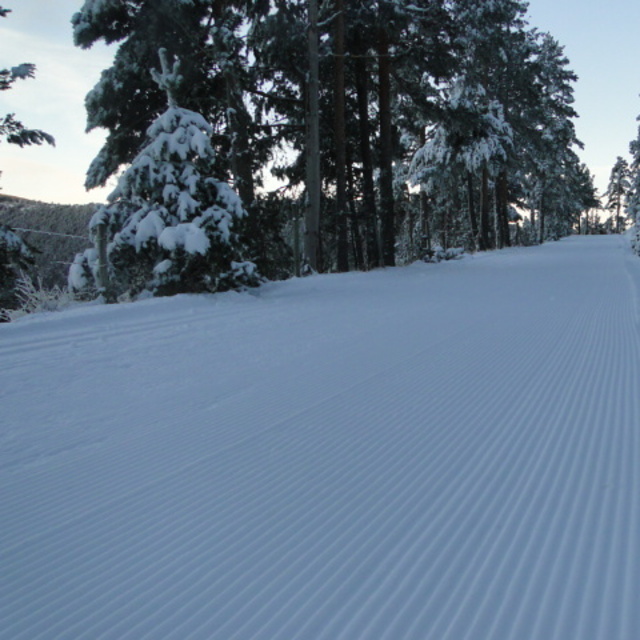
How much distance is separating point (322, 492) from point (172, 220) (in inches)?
276

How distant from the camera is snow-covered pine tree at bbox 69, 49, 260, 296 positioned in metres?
8.11

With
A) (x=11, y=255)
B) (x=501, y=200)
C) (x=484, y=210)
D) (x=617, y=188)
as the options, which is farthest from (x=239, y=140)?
(x=617, y=188)

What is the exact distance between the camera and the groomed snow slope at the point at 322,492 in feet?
4.83

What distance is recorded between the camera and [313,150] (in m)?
13.4

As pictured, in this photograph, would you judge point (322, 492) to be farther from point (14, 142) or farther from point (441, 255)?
point (441, 255)

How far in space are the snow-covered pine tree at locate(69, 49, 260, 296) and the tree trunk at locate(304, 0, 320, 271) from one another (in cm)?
492

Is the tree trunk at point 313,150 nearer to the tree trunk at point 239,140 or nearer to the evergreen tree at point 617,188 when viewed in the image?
the tree trunk at point 239,140

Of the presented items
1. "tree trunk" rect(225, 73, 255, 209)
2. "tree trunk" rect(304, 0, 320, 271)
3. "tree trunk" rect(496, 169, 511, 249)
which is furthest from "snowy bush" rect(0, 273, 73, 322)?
"tree trunk" rect(496, 169, 511, 249)

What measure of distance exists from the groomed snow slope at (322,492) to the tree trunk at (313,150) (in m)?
9.02

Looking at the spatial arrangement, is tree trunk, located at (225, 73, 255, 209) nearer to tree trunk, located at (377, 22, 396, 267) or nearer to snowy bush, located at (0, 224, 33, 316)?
tree trunk, located at (377, 22, 396, 267)

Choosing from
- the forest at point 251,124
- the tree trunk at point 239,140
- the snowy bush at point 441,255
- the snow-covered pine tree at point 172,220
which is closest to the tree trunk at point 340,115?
the forest at point 251,124

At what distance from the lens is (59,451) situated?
2604 millimetres

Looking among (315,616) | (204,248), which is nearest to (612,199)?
(204,248)

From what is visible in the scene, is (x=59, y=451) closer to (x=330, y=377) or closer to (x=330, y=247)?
(x=330, y=377)
